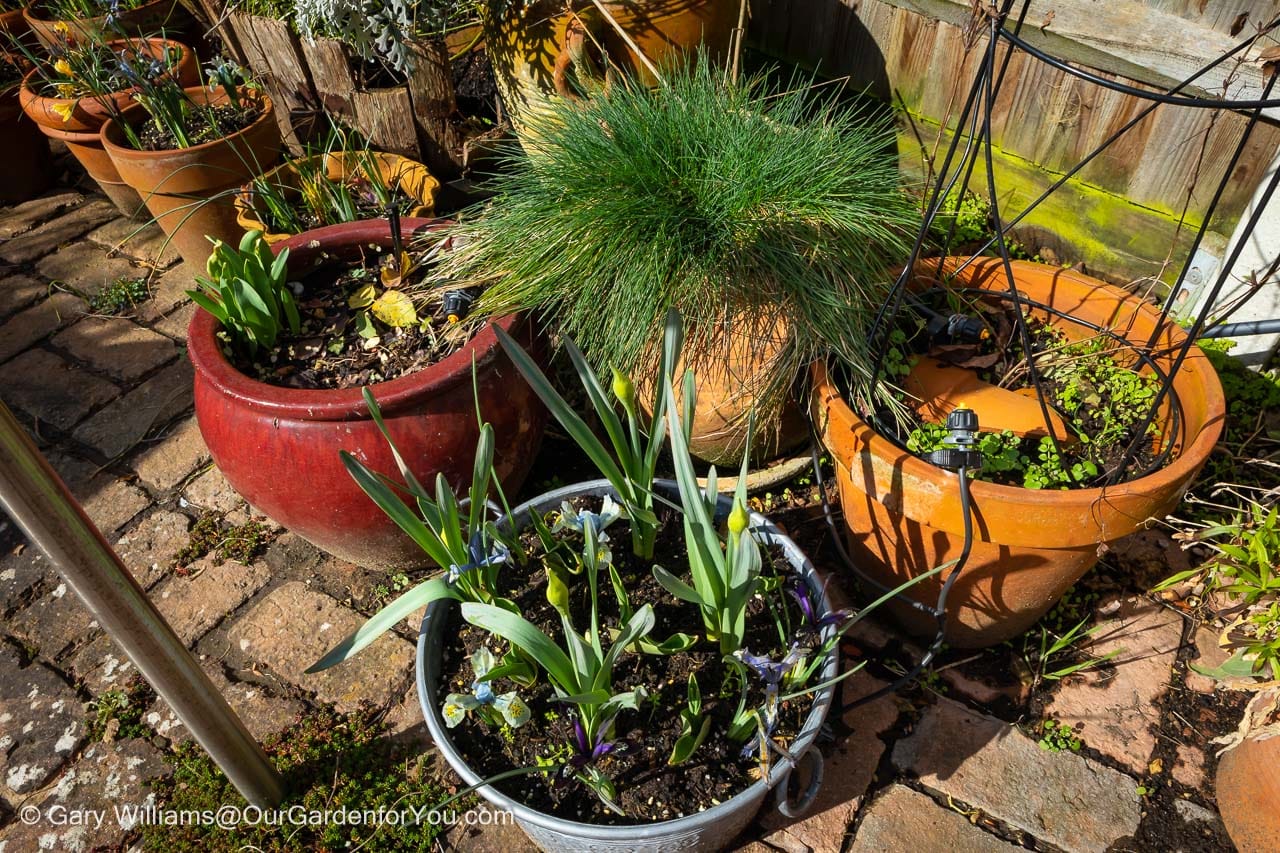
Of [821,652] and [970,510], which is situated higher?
[970,510]

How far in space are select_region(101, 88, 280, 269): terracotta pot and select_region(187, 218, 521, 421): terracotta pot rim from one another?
3.76ft

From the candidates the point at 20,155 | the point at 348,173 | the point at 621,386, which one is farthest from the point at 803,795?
the point at 20,155

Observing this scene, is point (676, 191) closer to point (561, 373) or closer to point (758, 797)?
point (561, 373)

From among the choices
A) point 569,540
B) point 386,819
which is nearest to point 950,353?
point 569,540

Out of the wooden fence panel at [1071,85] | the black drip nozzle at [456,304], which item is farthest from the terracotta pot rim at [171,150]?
the wooden fence panel at [1071,85]

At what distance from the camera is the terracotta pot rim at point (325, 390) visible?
1696 millimetres

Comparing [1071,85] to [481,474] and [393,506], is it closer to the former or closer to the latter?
[481,474]

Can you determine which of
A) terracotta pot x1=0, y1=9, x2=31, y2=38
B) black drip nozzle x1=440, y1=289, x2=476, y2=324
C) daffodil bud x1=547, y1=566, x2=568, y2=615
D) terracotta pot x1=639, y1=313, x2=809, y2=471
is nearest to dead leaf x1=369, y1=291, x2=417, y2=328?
black drip nozzle x1=440, y1=289, x2=476, y2=324

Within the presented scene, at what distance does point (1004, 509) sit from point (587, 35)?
180cm

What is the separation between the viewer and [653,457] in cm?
151

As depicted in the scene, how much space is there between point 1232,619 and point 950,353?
2.58 feet

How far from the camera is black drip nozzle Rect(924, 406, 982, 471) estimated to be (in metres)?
1.49

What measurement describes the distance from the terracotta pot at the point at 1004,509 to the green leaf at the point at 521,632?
29.4 inches

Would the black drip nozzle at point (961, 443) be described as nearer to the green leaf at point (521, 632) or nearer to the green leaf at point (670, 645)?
the green leaf at point (670, 645)
